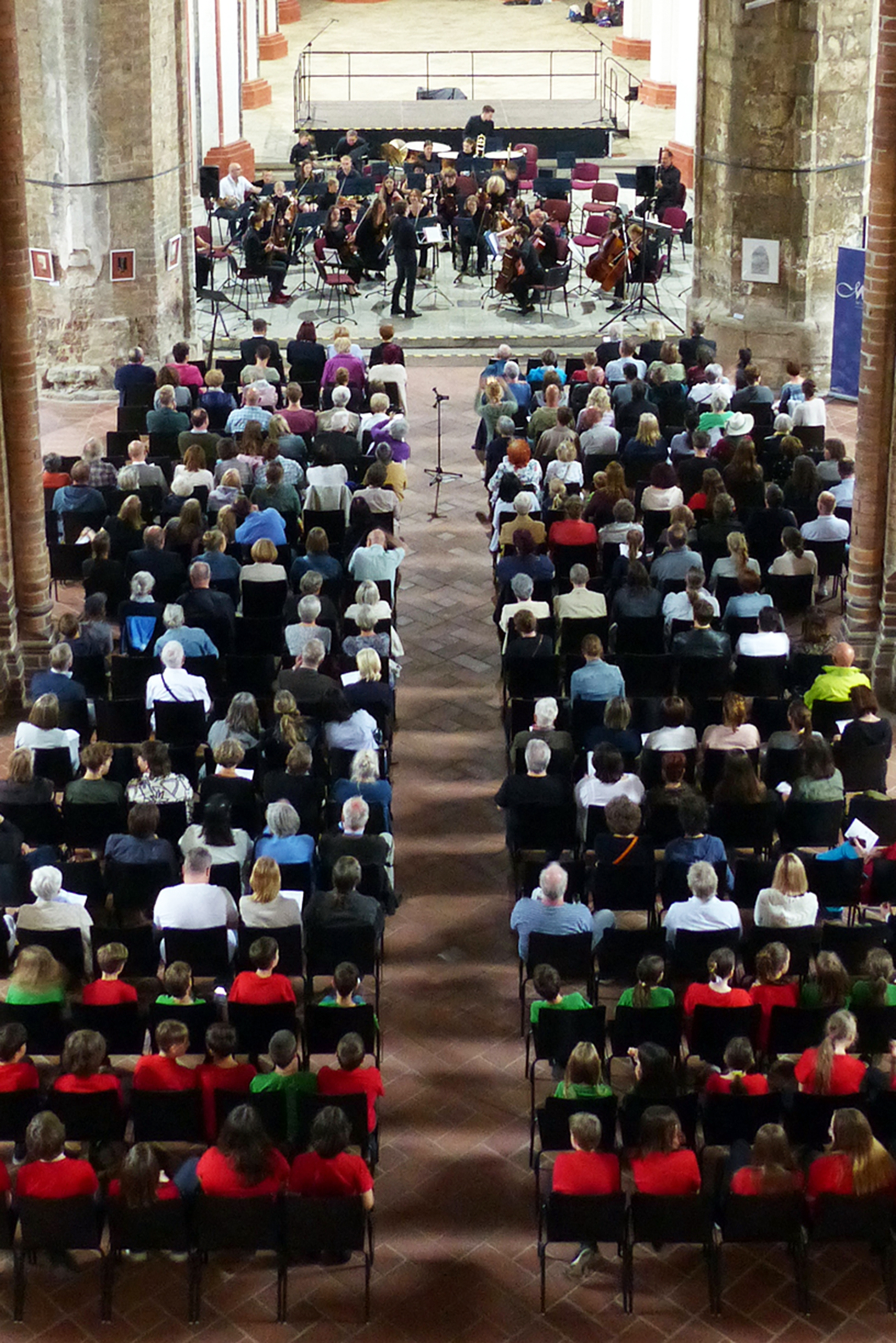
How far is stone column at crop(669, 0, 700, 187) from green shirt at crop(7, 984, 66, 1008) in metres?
22.1

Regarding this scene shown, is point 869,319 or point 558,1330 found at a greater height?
point 869,319

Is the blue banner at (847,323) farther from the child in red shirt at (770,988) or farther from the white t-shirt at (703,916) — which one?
the child in red shirt at (770,988)

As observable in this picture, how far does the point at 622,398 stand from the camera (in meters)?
18.8

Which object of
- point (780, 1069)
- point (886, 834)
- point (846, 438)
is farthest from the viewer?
point (846, 438)

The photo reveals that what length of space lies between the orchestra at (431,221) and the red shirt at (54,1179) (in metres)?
17.1


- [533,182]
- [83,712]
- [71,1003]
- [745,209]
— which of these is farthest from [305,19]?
[71,1003]

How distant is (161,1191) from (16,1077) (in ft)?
3.34

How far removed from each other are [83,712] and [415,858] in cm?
246

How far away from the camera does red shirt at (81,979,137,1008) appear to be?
10141 millimetres

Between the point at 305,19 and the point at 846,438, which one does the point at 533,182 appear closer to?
the point at 846,438

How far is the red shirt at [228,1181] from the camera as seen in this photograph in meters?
8.98

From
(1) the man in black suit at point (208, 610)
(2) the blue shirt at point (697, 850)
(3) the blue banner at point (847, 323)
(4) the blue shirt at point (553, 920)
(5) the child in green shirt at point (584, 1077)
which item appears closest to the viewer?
(5) the child in green shirt at point (584, 1077)

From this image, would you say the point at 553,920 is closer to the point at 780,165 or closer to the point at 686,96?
the point at 780,165

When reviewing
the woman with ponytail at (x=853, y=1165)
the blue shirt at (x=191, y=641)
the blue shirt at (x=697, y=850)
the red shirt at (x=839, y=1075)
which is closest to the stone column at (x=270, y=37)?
the blue shirt at (x=191, y=641)
